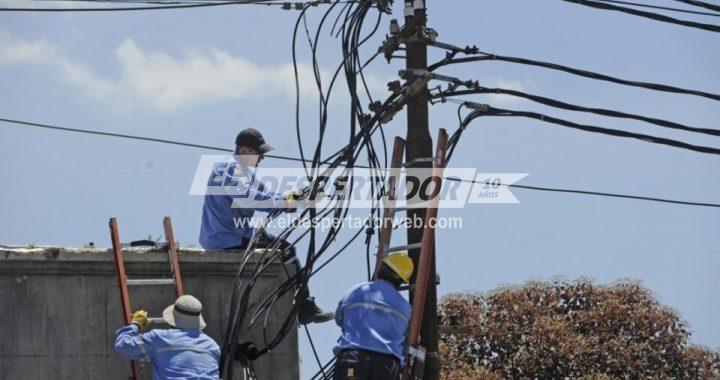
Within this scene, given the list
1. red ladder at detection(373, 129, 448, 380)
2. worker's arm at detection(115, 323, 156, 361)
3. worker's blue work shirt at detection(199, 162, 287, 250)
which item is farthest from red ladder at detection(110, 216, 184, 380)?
red ladder at detection(373, 129, 448, 380)

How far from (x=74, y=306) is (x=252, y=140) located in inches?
95.1

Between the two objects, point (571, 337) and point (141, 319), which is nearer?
point (141, 319)

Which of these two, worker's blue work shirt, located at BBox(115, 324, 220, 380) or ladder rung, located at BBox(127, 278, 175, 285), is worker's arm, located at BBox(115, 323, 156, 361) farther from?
ladder rung, located at BBox(127, 278, 175, 285)

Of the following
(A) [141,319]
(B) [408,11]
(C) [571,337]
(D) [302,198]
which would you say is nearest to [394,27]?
(B) [408,11]

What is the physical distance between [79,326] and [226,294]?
4.56ft

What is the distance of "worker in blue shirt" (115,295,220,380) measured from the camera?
973 cm

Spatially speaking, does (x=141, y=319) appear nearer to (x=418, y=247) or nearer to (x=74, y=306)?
(x=74, y=306)

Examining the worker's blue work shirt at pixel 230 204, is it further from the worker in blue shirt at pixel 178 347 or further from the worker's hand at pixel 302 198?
the worker in blue shirt at pixel 178 347

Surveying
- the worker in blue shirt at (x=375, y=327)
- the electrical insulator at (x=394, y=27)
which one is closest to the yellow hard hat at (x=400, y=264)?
the worker in blue shirt at (x=375, y=327)

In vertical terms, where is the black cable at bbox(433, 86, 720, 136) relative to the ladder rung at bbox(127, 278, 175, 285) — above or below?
above

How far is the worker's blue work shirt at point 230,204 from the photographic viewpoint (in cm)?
1164

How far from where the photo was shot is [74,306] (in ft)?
35.6

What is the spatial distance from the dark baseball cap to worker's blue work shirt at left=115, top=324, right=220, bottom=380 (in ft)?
8.67

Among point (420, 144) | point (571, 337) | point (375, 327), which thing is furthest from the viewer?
point (571, 337)
